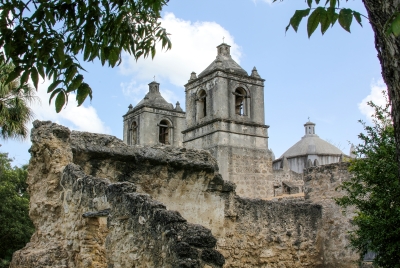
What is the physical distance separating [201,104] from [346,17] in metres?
27.8

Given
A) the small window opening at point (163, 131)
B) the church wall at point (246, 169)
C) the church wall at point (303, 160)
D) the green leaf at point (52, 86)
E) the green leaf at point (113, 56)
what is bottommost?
the green leaf at point (52, 86)

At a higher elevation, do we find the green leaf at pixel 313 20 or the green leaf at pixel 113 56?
the green leaf at pixel 113 56

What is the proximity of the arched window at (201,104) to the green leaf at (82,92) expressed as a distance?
26709 mm

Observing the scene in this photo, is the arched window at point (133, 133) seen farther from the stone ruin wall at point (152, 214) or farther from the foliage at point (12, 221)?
the stone ruin wall at point (152, 214)

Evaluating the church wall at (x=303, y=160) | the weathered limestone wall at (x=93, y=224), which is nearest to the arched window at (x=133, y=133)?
the church wall at (x=303, y=160)

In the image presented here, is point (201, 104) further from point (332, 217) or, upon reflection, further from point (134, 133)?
point (332, 217)

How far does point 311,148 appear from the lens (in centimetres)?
4966

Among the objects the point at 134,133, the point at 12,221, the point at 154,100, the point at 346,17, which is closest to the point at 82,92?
the point at 346,17

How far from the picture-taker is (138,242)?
5.22m

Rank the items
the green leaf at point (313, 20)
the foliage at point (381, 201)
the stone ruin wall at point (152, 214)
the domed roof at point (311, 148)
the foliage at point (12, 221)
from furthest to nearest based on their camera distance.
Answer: the domed roof at point (311, 148) < the foliage at point (12, 221) < the foliage at point (381, 201) < the stone ruin wall at point (152, 214) < the green leaf at point (313, 20)

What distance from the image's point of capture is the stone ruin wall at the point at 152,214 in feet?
16.5

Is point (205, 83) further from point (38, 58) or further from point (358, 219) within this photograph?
point (38, 58)

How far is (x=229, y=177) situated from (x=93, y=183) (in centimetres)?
2183

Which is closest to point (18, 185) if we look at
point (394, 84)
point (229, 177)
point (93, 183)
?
point (229, 177)
